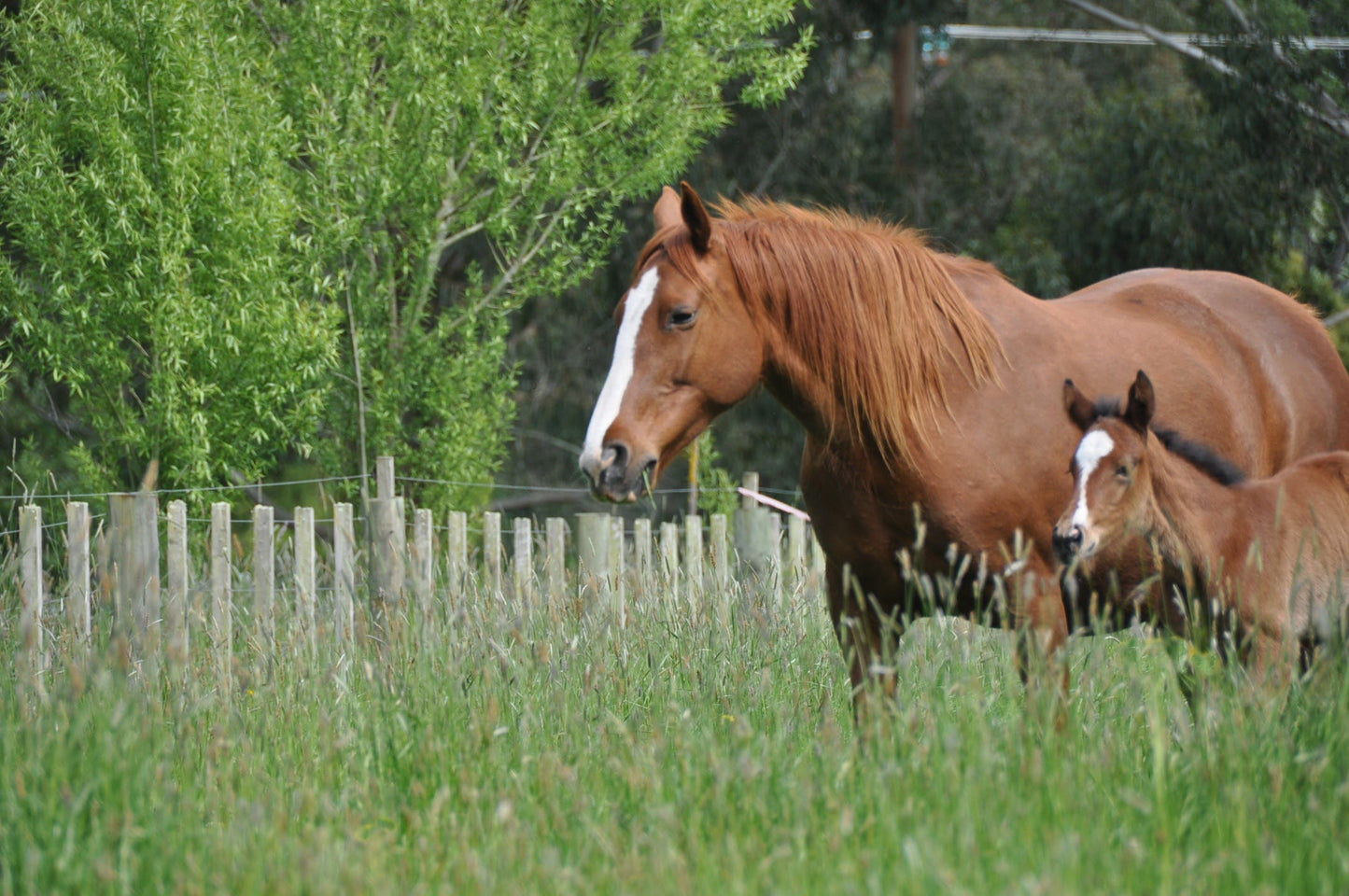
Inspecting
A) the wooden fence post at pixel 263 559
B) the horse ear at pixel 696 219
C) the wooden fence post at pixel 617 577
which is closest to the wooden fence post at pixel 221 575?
the wooden fence post at pixel 263 559

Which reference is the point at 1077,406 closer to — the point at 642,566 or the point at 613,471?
the point at 613,471

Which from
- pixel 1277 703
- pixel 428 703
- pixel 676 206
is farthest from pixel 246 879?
pixel 676 206

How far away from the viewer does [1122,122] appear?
60.0ft

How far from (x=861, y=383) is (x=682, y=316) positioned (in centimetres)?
62

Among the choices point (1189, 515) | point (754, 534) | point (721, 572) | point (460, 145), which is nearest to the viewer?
point (1189, 515)

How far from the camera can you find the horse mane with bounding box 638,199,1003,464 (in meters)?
4.50

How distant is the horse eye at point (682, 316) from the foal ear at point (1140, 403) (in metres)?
1.49

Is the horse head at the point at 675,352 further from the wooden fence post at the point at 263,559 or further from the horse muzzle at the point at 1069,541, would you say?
the wooden fence post at the point at 263,559

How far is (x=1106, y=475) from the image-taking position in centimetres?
453

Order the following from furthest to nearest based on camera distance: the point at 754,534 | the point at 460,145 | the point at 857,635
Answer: the point at 460,145 → the point at 754,534 → the point at 857,635

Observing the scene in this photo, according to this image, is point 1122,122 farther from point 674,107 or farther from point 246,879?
point 246,879

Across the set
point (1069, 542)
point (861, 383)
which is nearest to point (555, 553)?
point (861, 383)

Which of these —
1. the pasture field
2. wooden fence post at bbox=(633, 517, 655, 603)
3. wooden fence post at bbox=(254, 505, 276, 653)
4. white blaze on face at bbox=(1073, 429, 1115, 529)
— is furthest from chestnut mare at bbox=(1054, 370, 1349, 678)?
wooden fence post at bbox=(254, 505, 276, 653)

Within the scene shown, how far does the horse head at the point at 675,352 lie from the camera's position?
4.27 meters
